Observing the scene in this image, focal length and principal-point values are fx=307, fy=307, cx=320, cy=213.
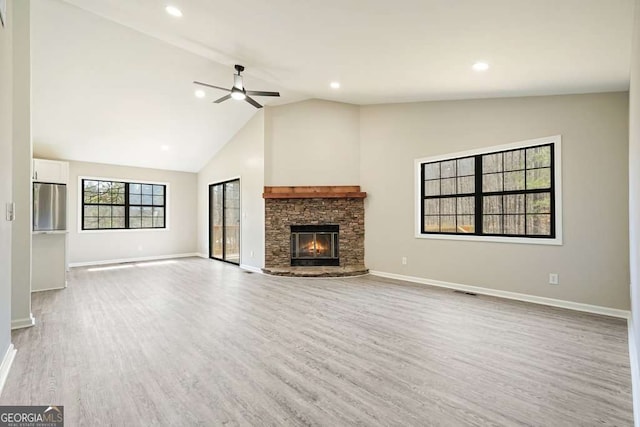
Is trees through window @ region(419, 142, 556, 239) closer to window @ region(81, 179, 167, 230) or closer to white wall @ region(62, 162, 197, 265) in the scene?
white wall @ region(62, 162, 197, 265)

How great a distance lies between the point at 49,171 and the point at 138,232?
3002 millimetres

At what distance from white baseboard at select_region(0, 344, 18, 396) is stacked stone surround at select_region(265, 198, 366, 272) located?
159 inches

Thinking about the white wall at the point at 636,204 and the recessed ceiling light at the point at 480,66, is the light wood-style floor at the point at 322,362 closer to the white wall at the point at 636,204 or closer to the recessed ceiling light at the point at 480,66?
the white wall at the point at 636,204

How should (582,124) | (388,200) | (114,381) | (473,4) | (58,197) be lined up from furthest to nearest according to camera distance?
1. (388,200)
2. (58,197)
3. (582,124)
4. (473,4)
5. (114,381)

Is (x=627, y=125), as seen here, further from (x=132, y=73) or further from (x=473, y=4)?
(x=132, y=73)

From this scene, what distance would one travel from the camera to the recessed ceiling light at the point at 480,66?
3.55 m

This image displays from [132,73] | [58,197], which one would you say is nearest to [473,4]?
[132,73]

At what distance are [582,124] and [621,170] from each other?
0.71m

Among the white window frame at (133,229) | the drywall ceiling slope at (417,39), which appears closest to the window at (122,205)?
the white window frame at (133,229)

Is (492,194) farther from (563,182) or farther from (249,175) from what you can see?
(249,175)

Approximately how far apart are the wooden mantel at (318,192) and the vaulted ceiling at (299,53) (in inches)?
67.6

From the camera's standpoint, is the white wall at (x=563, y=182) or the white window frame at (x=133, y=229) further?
the white window frame at (x=133, y=229)

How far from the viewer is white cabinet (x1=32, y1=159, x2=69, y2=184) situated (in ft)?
17.7

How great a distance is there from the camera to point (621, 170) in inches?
143
